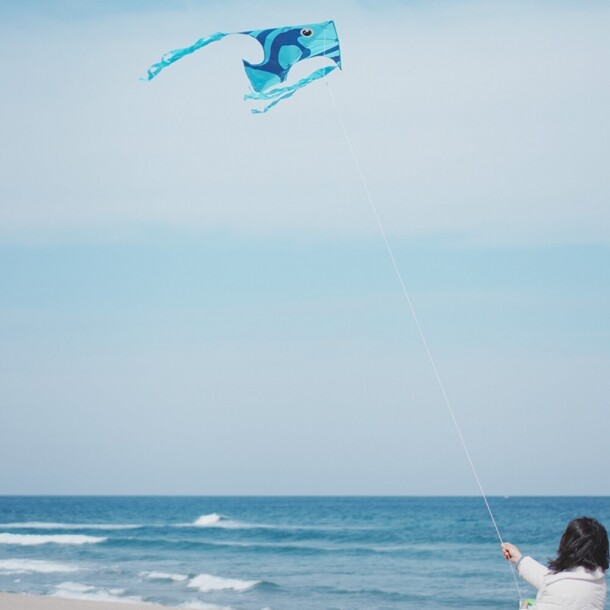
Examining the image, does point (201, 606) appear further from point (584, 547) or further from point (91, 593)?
point (584, 547)

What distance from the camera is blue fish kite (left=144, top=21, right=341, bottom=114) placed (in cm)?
873

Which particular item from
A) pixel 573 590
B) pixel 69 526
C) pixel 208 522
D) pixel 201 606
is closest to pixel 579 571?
pixel 573 590

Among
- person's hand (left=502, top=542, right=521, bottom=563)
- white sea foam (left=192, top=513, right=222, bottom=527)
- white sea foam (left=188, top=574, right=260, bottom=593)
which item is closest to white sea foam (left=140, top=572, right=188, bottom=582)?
white sea foam (left=188, top=574, right=260, bottom=593)

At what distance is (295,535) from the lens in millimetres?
30891

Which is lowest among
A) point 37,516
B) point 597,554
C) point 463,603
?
point 463,603

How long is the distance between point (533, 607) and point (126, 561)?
780 inches

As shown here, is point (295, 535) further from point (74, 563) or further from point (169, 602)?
point (169, 602)

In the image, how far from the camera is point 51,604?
12.6 m

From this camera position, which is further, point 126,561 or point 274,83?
point 126,561

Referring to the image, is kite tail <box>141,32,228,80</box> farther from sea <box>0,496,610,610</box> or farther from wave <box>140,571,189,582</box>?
wave <box>140,571,189,582</box>

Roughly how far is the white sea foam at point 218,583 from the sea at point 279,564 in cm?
2

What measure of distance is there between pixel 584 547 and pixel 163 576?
16.1 m

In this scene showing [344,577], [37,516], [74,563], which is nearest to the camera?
[344,577]

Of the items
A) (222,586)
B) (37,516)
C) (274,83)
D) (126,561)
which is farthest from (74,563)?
(37,516)
